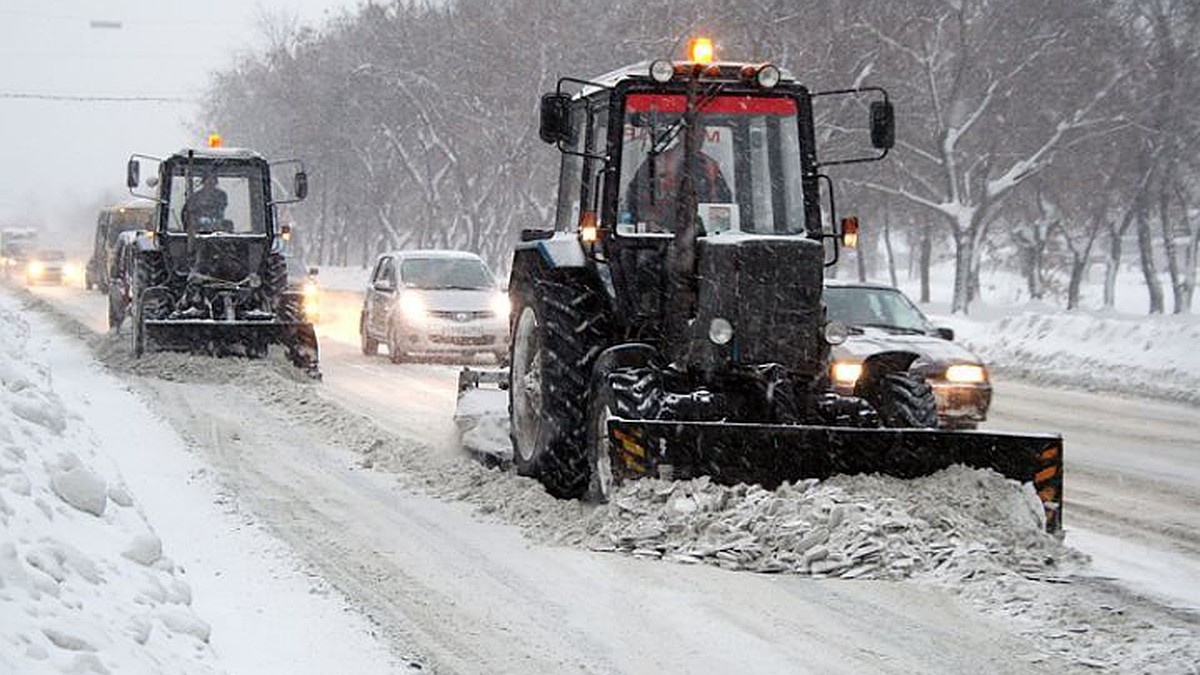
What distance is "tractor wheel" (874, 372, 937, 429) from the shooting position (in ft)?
29.2

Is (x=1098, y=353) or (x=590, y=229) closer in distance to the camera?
(x=590, y=229)

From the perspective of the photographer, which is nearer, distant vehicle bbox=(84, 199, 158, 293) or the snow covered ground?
the snow covered ground

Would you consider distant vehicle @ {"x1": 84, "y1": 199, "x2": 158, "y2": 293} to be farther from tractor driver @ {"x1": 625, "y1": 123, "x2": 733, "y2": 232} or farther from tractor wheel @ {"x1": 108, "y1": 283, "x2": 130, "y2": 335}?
tractor driver @ {"x1": 625, "y1": 123, "x2": 733, "y2": 232}

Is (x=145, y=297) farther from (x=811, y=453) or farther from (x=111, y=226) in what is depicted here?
(x=111, y=226)

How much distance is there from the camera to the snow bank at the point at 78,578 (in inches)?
170

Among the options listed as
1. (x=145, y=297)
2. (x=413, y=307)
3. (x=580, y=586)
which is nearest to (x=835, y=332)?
(x=580, y=586)

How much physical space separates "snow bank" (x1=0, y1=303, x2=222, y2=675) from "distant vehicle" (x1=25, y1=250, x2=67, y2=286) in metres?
47.7

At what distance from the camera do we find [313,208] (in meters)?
78.4

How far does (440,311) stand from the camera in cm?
2056

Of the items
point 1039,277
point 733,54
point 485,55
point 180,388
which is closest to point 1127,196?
point 1039,277

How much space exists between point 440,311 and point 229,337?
12.1 feet

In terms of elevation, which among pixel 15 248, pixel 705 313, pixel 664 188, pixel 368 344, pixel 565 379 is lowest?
pixel 368 344

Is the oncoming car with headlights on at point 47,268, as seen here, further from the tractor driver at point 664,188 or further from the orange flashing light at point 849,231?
the orange flashing light at point 849,231

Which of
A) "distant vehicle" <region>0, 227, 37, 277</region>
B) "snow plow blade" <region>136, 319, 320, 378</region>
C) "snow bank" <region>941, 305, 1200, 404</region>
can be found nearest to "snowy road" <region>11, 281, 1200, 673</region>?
"snow plow blade" <region>136, 319, 320, 378</region>
